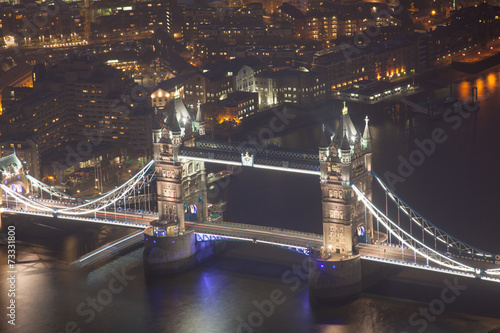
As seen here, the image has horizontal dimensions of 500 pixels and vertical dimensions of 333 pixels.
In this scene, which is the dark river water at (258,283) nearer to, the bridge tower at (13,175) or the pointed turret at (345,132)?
the bridge tower at (13,175)

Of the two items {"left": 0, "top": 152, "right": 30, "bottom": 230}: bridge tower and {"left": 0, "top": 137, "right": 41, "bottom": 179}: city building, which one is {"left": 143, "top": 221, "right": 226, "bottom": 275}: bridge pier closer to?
{"left": 0, "top": 152, "right": 30, "bottom": 230}: bridge tower

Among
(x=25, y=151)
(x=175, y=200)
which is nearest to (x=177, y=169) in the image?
(x=175, y=200)

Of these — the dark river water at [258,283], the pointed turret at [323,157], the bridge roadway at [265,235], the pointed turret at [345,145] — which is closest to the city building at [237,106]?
the dark river water at [258,283]

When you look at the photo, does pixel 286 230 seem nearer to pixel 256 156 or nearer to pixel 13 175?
pixel 256 156

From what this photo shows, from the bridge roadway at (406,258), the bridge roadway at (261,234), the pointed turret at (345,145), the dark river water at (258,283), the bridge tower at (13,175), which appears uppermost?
the pointed turret at (345,145)

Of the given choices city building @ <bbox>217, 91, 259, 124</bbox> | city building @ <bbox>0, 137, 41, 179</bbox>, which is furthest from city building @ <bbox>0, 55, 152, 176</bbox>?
city building @ <bbox>217, 91, 259, 124</bbox>
